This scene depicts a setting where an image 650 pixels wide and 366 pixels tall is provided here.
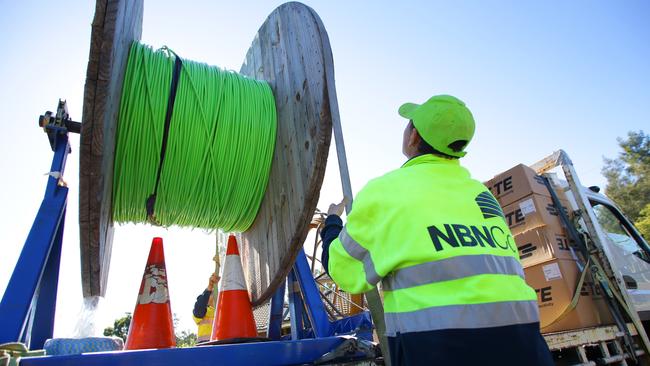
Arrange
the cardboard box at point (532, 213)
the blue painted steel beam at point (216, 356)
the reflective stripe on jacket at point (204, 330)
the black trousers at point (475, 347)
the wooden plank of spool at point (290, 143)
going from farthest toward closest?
1. the reflective stripe on jacket at point (204, 330)
2. the cardboard box at point (532, 213)
3. the wooden plank of spool at point (290, 143)
4. the blue painted steel beam at point (216, 356)
5. the black trousers at point (475, 347)

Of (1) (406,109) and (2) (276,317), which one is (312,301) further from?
(1) (406,109)

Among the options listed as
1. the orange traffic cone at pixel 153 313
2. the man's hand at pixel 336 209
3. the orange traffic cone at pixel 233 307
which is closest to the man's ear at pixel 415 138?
the man's hand at pixel 336 209

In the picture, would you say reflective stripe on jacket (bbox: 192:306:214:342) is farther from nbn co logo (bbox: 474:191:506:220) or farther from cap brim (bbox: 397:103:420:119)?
nbn co logo (bbox: 474:191:506:220)

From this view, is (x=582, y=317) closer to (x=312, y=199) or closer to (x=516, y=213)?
(x=516, y=213)

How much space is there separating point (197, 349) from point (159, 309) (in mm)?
1034

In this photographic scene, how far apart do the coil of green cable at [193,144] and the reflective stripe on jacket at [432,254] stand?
53.9 inches

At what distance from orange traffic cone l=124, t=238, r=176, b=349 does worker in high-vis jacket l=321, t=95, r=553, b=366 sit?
137 cm

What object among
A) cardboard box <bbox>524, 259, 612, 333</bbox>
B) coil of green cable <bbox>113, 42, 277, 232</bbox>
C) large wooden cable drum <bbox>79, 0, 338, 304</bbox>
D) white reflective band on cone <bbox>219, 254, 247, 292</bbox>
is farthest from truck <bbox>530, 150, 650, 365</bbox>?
coil of green cable <bbox>113, 42, 277, 232</bbox>

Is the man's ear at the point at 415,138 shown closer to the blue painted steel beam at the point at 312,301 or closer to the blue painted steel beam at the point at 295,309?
the blue painted steel beam at the point at 312,301

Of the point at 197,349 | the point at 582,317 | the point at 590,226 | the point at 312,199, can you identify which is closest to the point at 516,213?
the point at 590,226

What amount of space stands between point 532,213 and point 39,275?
3612mm

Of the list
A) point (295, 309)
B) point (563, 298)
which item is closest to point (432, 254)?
point (295, 309)

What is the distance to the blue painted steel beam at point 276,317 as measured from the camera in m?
2.93

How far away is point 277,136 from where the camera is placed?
2707 mm
